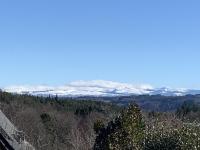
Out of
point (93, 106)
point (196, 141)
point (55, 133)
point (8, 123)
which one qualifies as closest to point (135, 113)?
point (196, 141)

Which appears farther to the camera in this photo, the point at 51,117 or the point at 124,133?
the point at 51,117

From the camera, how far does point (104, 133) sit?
19.4 m

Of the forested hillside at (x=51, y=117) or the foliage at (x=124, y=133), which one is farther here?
the forested hillside at (x=51, y=117)

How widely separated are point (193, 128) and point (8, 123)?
15041 millimetres

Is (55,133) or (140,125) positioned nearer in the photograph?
(140,125)

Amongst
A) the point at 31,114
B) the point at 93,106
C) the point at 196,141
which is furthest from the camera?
the point at 93,106

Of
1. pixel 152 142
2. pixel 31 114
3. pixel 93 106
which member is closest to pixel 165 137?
pixel 152 142

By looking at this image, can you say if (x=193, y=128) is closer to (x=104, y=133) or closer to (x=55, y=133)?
(x=104, y=133)

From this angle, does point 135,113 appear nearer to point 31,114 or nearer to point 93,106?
point 31,114

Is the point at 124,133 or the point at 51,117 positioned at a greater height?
the point at 124,133

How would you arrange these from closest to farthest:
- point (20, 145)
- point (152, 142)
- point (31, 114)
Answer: point (20, 145) < point (152, 142) < point (31, 114)

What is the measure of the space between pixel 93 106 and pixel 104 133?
112230mm

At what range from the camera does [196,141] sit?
1853 centimetres

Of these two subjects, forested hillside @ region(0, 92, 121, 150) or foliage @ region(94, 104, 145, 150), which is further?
forested hillside @ region(0, 92, 121, 150)
